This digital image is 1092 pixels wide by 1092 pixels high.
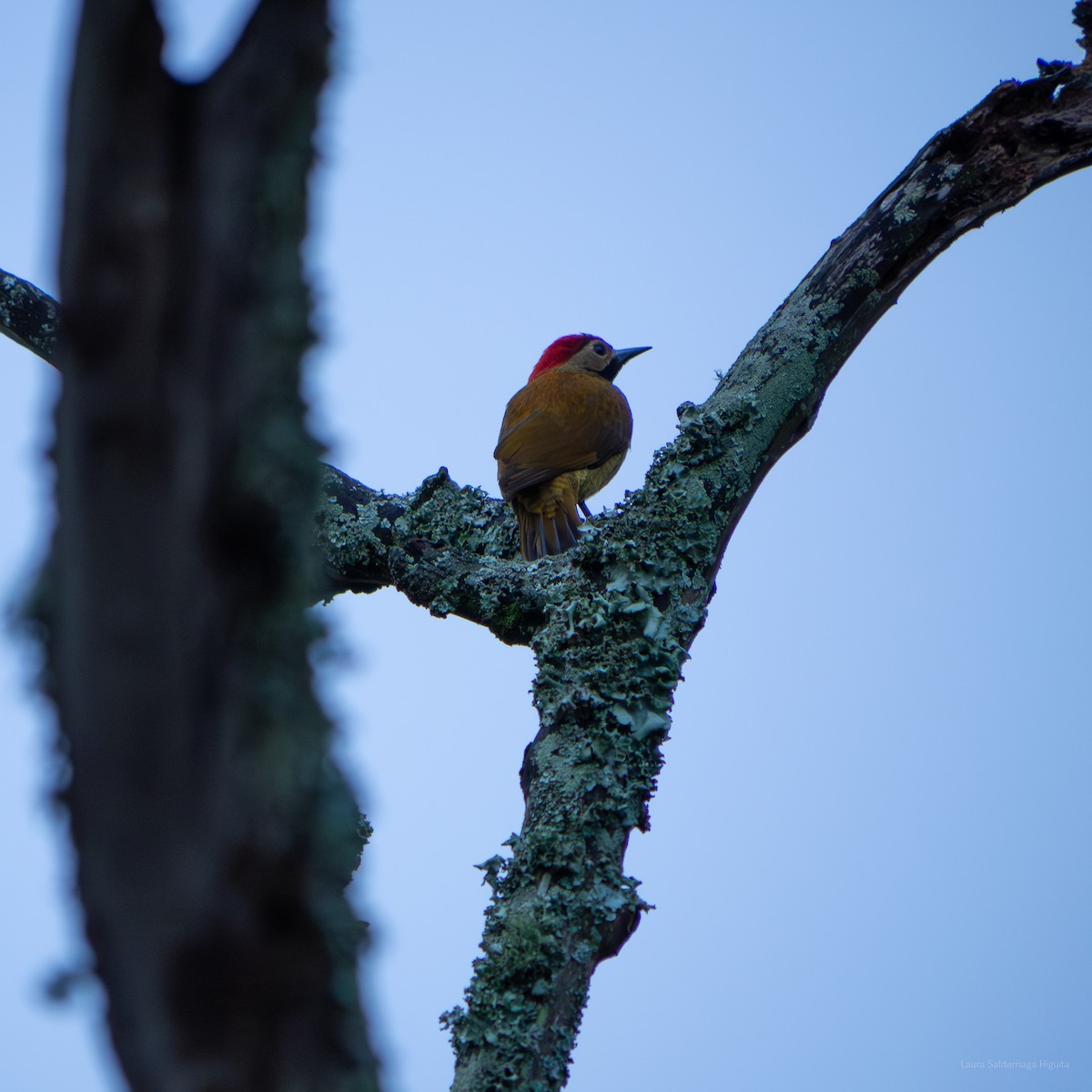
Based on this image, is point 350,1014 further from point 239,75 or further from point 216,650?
point 239,75

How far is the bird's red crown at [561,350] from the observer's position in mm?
7066

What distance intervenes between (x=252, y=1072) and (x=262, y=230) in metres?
0.45

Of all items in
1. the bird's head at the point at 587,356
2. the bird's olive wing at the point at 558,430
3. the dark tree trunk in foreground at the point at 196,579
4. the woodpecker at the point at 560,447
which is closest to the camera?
the dark tree trunk in foreground at the point at 196,579

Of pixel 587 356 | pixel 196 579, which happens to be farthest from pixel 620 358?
pixel 196 579

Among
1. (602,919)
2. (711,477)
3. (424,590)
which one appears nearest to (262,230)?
(602,919)

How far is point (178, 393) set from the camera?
55 cm

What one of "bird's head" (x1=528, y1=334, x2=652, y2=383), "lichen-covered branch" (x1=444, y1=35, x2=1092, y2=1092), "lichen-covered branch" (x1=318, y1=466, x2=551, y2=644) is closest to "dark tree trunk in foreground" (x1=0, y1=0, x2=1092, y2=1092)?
"lichen-covered branch" (x1=444, y1=35, x2=1092, y2=1092)

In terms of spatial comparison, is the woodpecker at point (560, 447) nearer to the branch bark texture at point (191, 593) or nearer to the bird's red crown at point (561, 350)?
the bird's red crown at point (561, 350)

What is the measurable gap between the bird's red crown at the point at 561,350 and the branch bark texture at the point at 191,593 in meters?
6.49

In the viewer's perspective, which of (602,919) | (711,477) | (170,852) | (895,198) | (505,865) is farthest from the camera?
(895,198)

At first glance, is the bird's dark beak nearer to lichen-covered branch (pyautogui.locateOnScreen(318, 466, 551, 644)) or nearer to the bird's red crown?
the bird's red crown

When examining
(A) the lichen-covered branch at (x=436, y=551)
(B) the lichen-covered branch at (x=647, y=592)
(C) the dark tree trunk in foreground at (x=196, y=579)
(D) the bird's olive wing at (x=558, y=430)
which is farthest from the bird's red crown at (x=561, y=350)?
(C) the dark tree trunk in foreground at (x=196, y=579)

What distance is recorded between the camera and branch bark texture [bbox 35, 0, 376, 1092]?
0.53 meters

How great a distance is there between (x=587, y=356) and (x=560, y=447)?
2.11 metres
